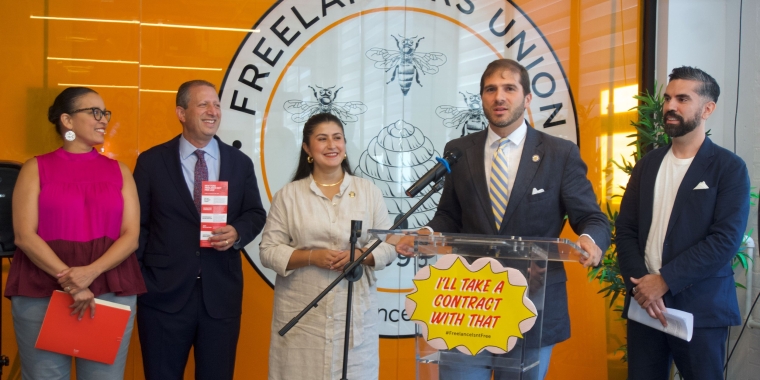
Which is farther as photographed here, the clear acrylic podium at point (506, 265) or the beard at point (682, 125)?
the beard at point (682, 125)

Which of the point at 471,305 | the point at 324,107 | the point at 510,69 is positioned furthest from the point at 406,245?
the point at 324,107

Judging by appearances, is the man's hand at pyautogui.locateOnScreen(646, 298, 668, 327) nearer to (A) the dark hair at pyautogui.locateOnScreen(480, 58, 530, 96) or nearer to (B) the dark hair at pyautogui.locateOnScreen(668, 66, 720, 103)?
(B) the dark hair at pyautogui.locateOnScreen(668, 66, 720, 103)

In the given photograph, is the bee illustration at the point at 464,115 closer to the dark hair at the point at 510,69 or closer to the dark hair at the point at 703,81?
the dark hair at the point at 703,81

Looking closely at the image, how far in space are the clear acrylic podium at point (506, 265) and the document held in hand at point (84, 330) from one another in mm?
1641

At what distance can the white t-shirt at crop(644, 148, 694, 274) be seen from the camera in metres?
3.12

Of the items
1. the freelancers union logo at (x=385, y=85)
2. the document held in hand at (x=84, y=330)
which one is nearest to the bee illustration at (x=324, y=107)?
the freelancers union logo at (x=385, y=85)

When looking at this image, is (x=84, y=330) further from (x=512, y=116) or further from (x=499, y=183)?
(x=512, y=116)

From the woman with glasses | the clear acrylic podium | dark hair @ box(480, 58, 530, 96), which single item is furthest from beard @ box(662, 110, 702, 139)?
the woman with glasses

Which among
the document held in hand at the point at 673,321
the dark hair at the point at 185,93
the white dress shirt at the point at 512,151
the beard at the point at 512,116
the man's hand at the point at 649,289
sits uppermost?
the dark hair at the point at 185,93

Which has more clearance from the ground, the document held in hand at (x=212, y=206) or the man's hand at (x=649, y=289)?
the document held in hand at (x=212, y=206)

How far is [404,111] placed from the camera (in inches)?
177

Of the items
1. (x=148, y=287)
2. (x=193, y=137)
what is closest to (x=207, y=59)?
(x=193, y=137)

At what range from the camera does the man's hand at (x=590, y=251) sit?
2.13 m

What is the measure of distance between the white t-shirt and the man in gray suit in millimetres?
719
